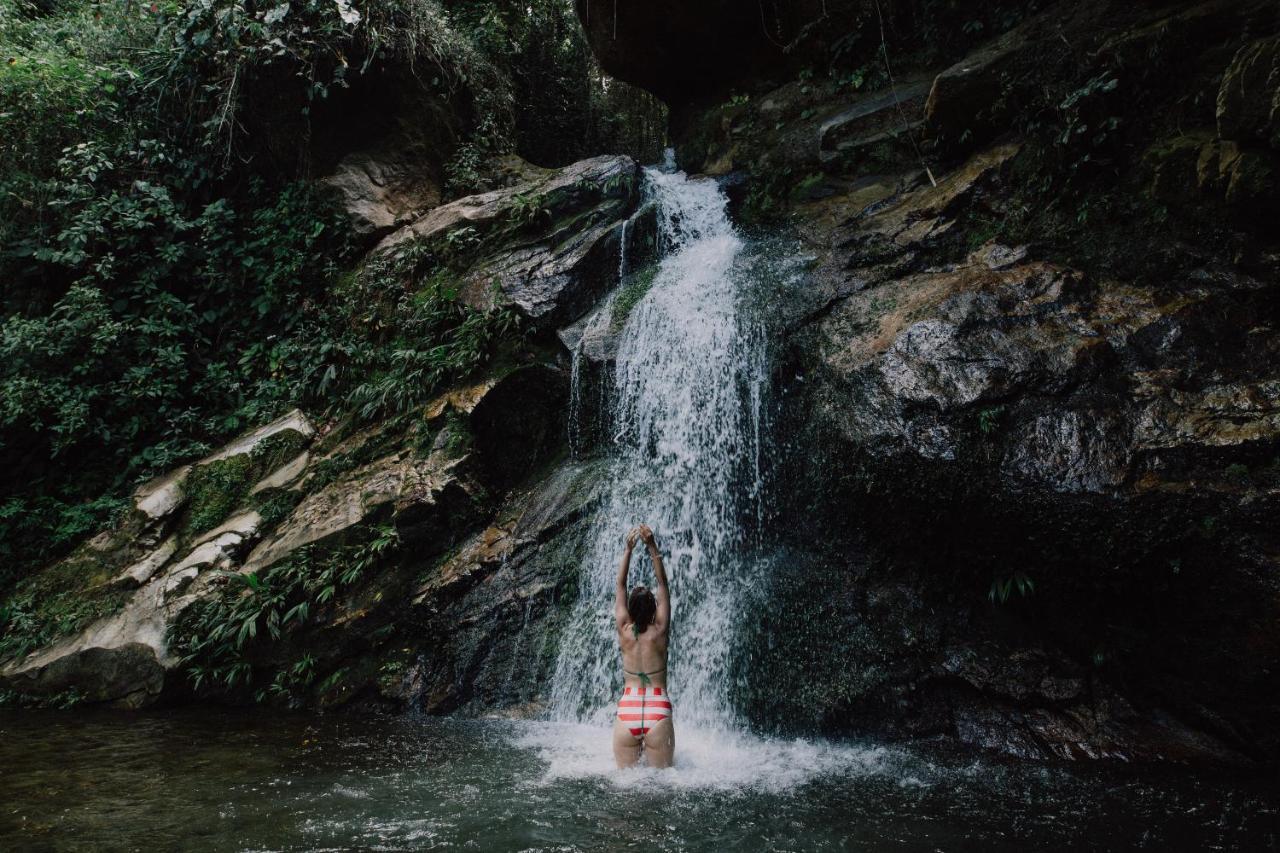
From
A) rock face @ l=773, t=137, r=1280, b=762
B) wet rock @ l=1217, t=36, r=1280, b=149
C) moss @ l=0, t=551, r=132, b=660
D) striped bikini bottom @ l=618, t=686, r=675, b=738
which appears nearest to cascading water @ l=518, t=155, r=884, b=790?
striped bikini bottom @ l=618, t=686, r=675, b=738

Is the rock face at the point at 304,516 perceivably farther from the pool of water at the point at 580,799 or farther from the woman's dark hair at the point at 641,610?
the woman's dark hair at the point at 641,610

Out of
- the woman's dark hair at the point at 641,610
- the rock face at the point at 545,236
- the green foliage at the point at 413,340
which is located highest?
the rock face at the point at 545,236

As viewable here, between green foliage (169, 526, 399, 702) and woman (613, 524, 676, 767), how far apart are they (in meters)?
3.53

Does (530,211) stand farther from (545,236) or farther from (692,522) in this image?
(692,522)

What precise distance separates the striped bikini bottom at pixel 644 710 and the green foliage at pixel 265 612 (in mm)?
3662

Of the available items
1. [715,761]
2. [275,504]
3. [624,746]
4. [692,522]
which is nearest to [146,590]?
[275,504]

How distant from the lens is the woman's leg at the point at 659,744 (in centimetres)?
421

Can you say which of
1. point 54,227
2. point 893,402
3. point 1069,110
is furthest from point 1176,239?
point 54,227

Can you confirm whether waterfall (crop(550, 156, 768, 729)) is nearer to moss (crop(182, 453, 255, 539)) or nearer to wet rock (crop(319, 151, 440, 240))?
moss (crop(182, 453, 255, 539))

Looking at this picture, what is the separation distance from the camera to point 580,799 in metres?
3.83

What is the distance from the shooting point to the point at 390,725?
575 centimetres

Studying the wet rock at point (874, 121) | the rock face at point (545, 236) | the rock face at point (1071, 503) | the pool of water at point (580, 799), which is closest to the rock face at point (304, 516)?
the rock face at point (545, 236)

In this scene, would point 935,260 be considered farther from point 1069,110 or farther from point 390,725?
point 390,725

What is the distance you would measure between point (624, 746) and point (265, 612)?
175 inches
